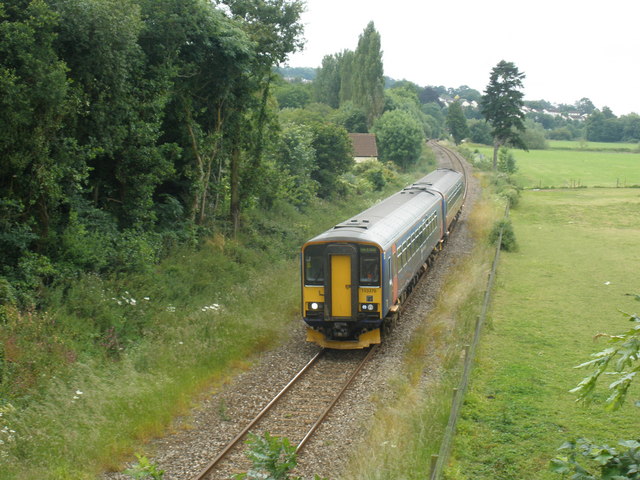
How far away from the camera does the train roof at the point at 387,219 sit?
15.1 metres

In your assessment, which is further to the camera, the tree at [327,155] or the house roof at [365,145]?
the house roof at [365,145]

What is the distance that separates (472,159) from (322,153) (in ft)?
149

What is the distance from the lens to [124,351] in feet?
44.0

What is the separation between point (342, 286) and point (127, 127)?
683cm

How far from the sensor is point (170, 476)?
9695 millimetres

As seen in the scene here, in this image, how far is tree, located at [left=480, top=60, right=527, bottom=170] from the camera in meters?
59.5

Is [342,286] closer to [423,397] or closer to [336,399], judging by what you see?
[336,399]

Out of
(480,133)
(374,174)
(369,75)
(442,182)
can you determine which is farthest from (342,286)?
(480,133)

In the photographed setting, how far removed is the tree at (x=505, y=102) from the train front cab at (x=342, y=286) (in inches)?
1912

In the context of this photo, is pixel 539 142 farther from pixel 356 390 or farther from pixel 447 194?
pixel 356 390

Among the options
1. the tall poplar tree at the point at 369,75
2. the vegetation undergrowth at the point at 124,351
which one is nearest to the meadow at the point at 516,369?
the vegetation undergrowth at the point at 124,351

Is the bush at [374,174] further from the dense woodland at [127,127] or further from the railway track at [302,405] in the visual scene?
the railway track at [302,405]

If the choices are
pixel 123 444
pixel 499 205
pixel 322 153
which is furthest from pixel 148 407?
pixel 499 205

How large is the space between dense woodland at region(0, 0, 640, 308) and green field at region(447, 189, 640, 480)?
885cm
